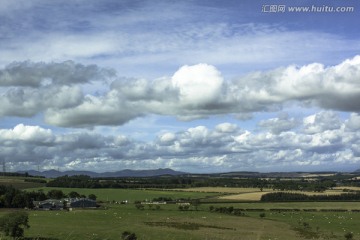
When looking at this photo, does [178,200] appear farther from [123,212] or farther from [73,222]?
[73,222]

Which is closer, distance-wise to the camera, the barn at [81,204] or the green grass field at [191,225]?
the green grass field at [191,225]

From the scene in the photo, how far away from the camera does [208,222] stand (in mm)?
123062

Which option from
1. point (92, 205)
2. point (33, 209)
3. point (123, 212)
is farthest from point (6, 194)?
point (123, 212)

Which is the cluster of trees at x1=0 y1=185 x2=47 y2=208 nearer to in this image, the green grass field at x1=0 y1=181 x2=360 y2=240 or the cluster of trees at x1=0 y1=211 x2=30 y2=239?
the green grass field at x1=0 y1=181 x2=360 y2=240

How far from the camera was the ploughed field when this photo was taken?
94.0m

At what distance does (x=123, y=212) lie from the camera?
142750 mm

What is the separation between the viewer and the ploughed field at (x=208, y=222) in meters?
94.0

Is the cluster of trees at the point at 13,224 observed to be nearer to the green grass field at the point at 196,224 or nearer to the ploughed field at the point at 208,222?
the green grass field at the point at 196,224

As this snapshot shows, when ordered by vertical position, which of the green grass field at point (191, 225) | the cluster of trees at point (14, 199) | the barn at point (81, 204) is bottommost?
the green grass field at point (191, 225)

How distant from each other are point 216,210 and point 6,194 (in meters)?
69.9

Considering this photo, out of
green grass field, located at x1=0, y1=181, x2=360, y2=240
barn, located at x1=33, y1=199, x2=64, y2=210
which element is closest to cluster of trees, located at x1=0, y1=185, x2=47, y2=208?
barn, located at x1=33, y1=199, x2=64, y2=210

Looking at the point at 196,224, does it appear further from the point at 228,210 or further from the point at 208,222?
the point at 228,210

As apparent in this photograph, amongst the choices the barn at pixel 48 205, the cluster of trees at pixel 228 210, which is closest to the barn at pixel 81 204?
the barn at pixel 48 205

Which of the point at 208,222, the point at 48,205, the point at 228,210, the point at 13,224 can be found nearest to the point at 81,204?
the point at 48,205
